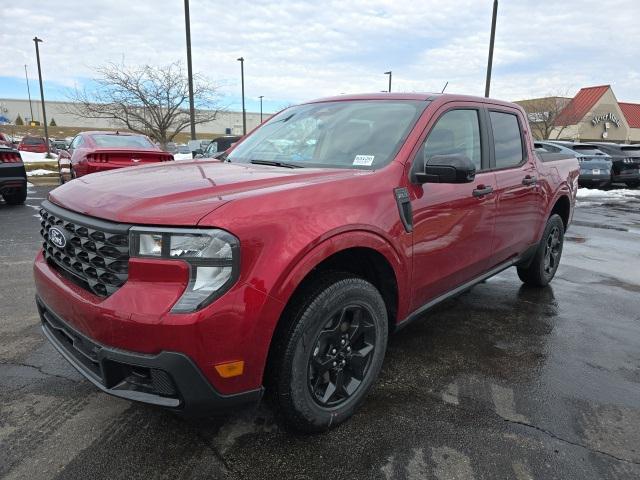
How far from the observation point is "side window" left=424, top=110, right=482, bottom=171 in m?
3.02

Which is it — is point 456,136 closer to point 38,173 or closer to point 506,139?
point 506,139

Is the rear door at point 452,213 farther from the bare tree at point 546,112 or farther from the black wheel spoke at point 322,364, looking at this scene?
the bare tree at point 546,112

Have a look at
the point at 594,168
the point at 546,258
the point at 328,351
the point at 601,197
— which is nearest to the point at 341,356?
the point at 328,351

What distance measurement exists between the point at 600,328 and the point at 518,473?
234 cm

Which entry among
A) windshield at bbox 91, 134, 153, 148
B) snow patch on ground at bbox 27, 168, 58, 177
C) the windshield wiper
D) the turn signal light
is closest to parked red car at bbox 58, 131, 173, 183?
windshield at bbox 91, 134, 153, 148

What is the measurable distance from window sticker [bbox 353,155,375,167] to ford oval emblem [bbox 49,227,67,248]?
161 cm

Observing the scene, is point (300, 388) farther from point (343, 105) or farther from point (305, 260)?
point (343, 105)

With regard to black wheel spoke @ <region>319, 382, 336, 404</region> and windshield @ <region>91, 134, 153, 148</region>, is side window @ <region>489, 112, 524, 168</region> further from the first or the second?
windshield @ <region>91, 134, 153, 148</region>

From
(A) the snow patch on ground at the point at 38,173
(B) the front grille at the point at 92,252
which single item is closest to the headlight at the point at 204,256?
(B) the front grille at the point at 92,252

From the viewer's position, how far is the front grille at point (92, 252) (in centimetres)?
195

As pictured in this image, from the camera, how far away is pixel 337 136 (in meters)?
3.17

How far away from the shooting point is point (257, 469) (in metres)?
2.16

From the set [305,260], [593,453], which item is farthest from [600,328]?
[305,260]

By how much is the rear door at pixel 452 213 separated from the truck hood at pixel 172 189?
0.52 metres
